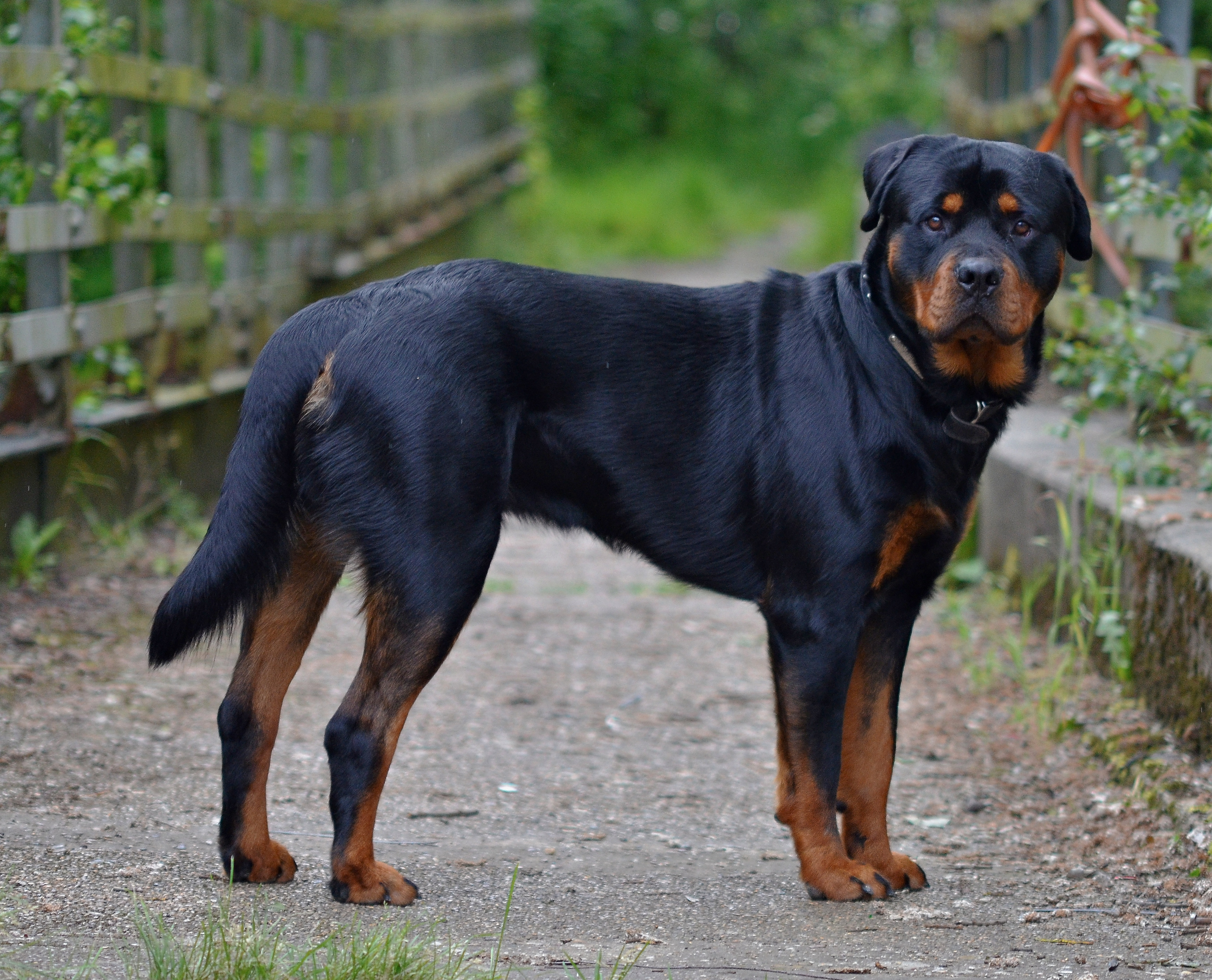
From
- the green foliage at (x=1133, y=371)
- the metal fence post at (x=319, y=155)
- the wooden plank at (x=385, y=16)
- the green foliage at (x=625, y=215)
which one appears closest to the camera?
the green foliage at (x=1133, y=371)

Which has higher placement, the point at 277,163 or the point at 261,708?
the point at 277,163

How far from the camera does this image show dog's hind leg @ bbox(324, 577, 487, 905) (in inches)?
108

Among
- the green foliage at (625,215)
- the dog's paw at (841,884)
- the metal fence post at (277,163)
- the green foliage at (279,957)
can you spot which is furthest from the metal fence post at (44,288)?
the green foliage at (625,215)

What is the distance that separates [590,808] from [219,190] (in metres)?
4.53

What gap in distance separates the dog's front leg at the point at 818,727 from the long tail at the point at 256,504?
1.08 m

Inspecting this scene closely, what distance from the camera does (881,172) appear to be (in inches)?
120

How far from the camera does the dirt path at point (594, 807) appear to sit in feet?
8.71

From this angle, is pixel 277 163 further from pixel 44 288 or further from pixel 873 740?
pixel 873 740

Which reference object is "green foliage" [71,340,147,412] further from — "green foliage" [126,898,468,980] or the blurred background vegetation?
the blurred background vegetation

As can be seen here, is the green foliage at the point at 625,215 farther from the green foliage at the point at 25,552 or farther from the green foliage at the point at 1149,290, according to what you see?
the green foliage at the point at 1149,290

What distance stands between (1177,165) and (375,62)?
20.8ft

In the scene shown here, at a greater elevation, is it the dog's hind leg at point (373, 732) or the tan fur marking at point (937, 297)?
the tan fur marking at point (937, 297)

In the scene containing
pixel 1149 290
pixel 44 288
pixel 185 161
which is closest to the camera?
pixel 44 288

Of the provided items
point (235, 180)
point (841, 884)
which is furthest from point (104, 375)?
point (841, 884)
